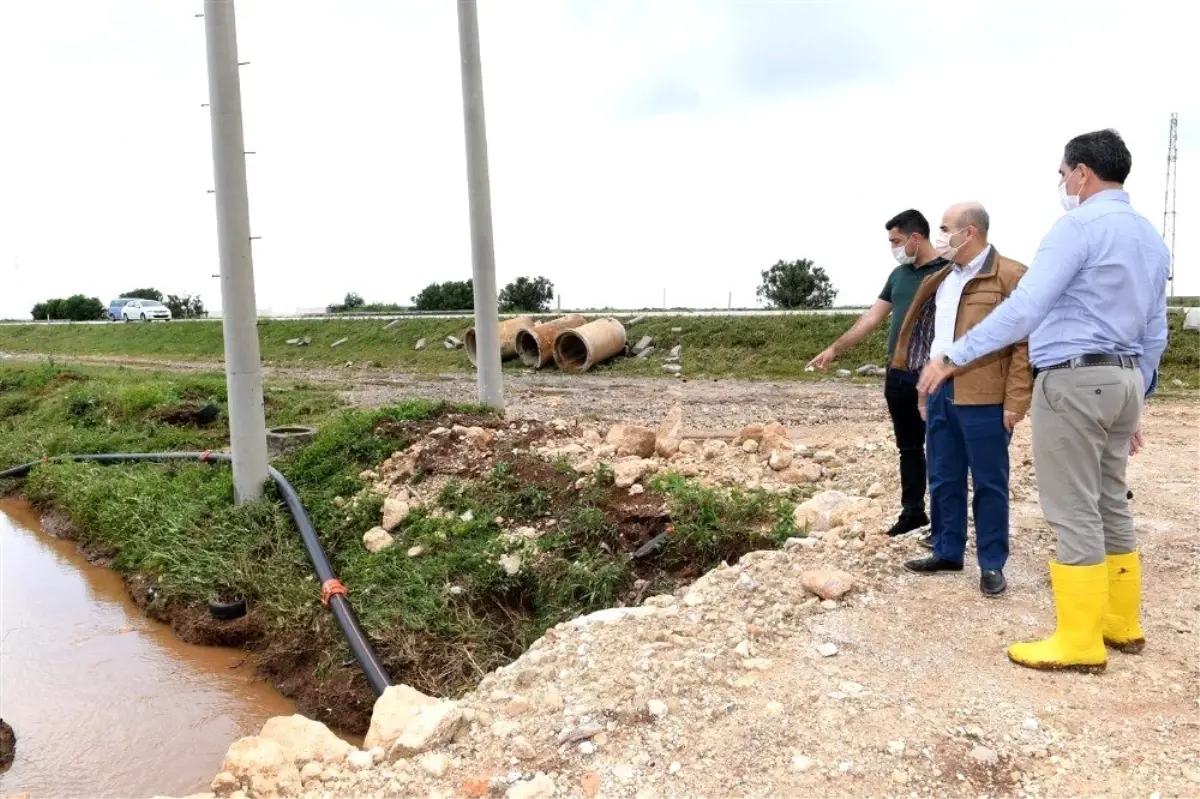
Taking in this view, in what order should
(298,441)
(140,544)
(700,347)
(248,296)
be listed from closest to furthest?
(248,296)
(140,544)
(298,441)
(700,347)

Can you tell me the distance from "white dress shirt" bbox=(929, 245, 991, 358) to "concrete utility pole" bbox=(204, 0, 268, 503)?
492 cm

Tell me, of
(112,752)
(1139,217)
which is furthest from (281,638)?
(1139,217)

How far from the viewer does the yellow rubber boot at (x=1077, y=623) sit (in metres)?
3.05

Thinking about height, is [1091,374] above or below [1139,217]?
below

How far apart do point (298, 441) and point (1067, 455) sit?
712cm

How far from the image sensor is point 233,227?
655 cm

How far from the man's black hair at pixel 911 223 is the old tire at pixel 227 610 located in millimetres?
4896

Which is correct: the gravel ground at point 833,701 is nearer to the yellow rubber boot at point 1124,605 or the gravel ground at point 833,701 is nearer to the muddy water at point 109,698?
the yellow rubber boot at point 1124,605

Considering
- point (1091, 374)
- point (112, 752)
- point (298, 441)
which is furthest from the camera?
point (298, 441)

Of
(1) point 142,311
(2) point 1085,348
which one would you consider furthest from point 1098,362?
(1) point 142,311

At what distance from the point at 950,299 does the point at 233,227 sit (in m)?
5.17

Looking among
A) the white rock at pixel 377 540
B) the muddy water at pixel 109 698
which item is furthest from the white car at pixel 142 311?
the white rock at pixel 377 540

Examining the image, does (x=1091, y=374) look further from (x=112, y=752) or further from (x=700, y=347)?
(x=700, y=347)

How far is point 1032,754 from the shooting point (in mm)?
2611
